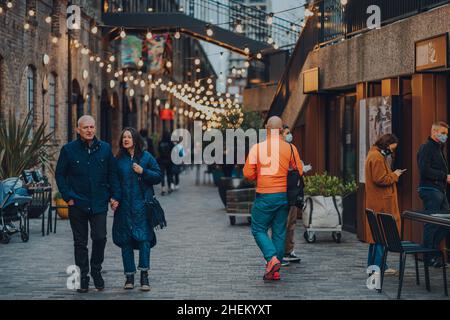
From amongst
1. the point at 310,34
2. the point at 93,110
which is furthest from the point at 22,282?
the point at 93,110

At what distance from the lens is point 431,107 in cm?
1255

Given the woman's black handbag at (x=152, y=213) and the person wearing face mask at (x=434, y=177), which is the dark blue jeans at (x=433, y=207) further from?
the woman's black handbag at (x=152, y=213)

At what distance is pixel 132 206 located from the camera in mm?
9922

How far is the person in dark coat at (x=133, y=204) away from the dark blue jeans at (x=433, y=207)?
3.66m

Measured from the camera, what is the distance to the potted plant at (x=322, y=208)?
1472 centimetres

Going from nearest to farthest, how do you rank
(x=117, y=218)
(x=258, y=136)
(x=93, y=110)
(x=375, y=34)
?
(x=117, y=218) < (x=375, y=34) < (x=258, y=136) < (x=93, y=110)

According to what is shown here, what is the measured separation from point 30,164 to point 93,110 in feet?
48.8

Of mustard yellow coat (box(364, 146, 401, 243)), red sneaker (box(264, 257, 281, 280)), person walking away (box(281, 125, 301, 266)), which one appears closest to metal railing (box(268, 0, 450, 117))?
mustard yellow coat (box(364, 146, 401, 243))

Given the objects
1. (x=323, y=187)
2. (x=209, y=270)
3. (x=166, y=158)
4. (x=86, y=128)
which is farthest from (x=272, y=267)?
(x=166, y=158)

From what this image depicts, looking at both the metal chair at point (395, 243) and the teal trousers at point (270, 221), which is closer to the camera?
the metal chair at point (395, 243)

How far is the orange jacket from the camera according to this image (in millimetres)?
10938

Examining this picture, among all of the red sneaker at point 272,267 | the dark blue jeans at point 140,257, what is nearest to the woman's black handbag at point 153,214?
the dark blue jeans at point 140,257

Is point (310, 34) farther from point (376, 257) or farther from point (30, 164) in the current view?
point (376, 257)

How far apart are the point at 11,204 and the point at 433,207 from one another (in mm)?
6842
